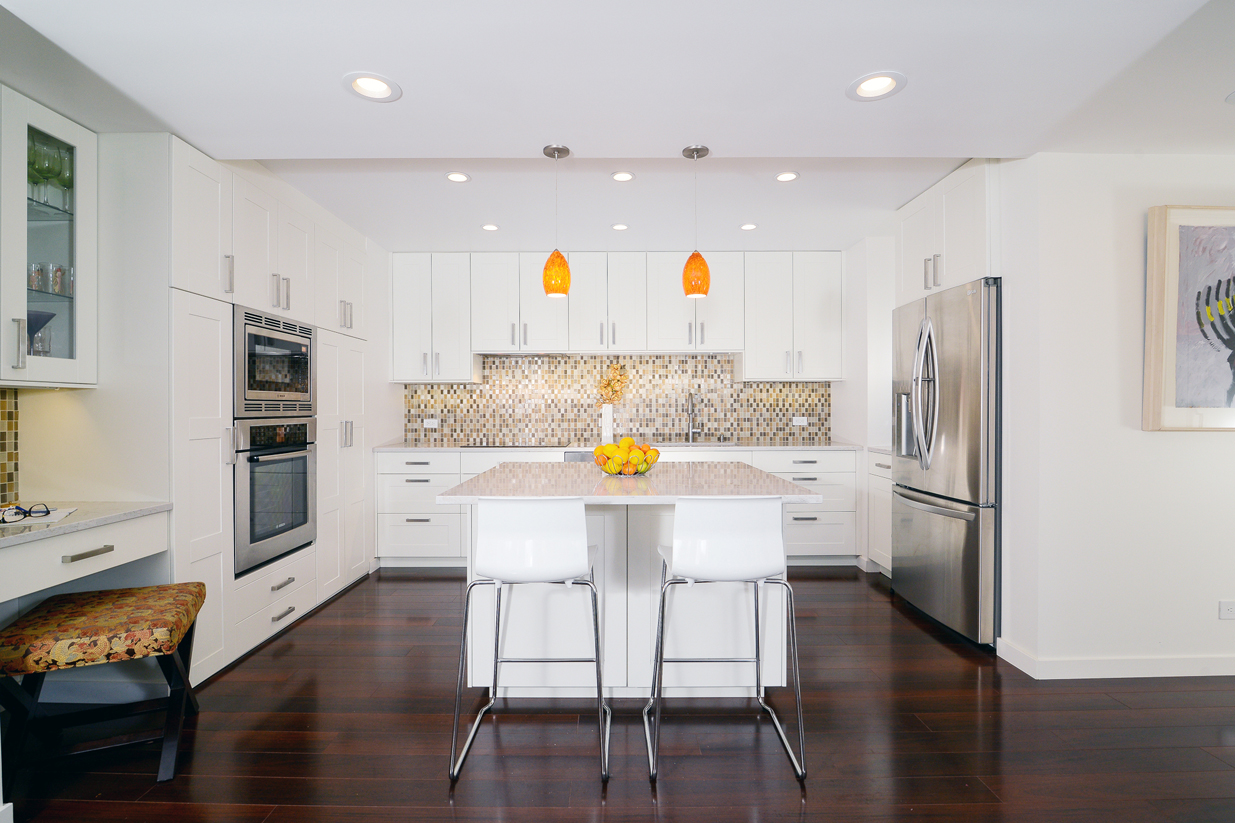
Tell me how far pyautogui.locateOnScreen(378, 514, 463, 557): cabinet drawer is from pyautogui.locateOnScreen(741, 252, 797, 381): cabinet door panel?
250cm

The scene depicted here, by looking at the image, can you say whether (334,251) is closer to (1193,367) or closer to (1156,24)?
(1156,24)

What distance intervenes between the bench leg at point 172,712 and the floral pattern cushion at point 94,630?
0.39ft

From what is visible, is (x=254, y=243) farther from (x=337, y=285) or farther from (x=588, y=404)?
(x=588, y=404)

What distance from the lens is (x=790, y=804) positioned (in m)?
1.88

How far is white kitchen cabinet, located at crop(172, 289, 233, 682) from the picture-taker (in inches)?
99.2

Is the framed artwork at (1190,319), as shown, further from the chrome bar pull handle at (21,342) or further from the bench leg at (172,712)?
the chrome bar pull handle at (21,342)

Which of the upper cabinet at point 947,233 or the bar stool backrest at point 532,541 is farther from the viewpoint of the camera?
the upper cabinet at point 947,233

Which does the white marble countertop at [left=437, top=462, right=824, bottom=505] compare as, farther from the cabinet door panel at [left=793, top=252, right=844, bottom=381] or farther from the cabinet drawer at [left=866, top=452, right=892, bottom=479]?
the cabinet door panel at [left=793, top=252, right=844, bottom=381]

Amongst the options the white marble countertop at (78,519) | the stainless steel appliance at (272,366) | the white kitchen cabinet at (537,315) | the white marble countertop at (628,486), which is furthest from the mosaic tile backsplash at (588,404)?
the white marble countertop at (78,519)

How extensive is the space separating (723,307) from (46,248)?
12.6 ft

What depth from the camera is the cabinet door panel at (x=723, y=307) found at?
482cm

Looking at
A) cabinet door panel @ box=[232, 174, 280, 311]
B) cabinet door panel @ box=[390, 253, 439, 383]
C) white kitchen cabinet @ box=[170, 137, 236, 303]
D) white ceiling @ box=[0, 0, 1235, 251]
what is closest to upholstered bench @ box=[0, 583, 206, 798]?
white kitchen cabinet @ box=[170, 137, 236, 303]

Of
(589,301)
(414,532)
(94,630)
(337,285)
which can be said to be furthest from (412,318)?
(94,630)

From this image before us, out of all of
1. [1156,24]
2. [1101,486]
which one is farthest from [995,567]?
[1156,24]
